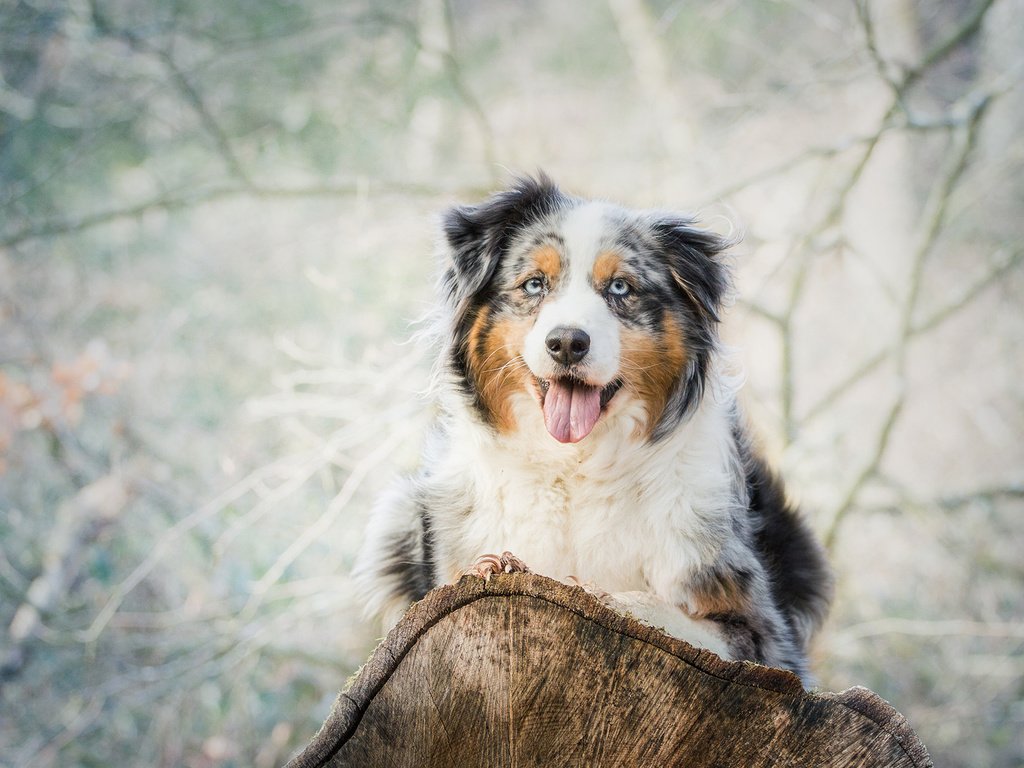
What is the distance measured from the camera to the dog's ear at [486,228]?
296cm

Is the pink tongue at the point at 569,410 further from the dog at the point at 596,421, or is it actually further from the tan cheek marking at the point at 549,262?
the tan cheek marking at the point at 549,262

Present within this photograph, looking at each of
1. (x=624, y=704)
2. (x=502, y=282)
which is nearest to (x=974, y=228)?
(x=502, y=282)

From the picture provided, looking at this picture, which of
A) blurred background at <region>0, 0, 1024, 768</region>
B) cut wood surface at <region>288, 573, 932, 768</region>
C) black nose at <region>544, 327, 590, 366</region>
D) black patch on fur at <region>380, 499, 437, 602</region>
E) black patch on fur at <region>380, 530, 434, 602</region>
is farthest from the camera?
blurred background at <region>0, 0, 1024, 768</region>

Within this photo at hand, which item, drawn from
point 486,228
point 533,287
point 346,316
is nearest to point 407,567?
point 533,287

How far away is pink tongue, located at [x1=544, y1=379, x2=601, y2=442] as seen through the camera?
2.63 m

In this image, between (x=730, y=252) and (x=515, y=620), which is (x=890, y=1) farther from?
(x=515, y=620)

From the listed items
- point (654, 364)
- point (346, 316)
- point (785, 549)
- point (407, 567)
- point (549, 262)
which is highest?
point (549, 262)

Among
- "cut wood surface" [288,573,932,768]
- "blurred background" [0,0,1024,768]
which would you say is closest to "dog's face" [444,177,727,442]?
"cut wood surface" [288,573,932,768]

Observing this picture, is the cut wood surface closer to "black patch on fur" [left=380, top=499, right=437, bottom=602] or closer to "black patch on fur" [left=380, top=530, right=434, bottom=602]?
"black patch on fur" [left=380, top=499, right=437, bottom=602]

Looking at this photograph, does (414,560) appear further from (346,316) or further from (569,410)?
(346,316)

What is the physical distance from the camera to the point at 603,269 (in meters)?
→ 2.79

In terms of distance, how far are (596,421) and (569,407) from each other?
123 mm

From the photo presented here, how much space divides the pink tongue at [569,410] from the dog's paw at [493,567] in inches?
26.0

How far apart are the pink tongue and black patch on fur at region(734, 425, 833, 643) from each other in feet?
2.43
